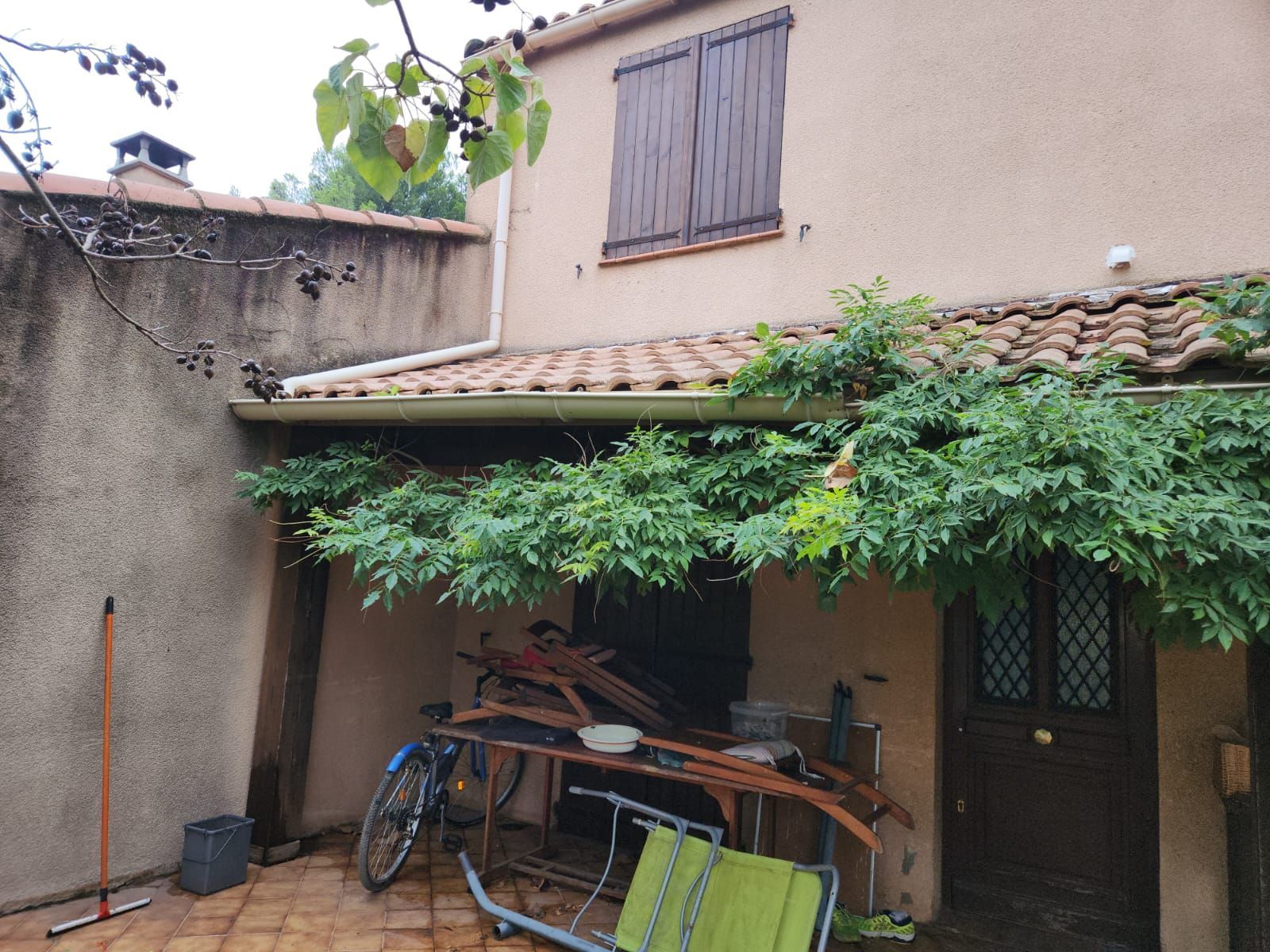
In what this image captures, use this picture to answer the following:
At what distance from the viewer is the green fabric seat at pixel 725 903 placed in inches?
150

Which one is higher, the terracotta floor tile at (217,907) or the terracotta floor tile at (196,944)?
the terracotta floor tile at (196,944)

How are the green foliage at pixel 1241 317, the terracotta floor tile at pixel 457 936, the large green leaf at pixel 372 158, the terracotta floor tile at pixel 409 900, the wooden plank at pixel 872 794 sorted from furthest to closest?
the terracotta floor tile at pixel 409 900
the wooden plank at pixel 872 794
the terracotta floor tile at pixel 457 936
the green foliage at pixel 1241 317
the large green leaf at pixel 372 158

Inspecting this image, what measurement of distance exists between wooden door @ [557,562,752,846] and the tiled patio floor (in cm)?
93

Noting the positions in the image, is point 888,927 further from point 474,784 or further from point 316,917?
point 474,784

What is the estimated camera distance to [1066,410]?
298 cm

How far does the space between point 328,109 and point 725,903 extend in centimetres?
376

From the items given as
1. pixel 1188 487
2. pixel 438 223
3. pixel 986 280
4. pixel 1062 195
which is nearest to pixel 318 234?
pixel 438 223

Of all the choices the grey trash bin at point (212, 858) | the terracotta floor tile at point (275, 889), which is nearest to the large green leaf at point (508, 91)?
the grey trash bin at point (212, 858)

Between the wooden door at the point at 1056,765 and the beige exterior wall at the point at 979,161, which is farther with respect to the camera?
the beige exterior wall at the point at 979,161

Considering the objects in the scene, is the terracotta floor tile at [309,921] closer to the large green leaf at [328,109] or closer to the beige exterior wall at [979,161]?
the large green leaf at [328,109]

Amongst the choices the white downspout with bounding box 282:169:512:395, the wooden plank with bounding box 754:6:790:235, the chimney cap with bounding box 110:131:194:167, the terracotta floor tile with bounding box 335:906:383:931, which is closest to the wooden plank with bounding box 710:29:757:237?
the wooden plank with bounding box 754:6:790:235

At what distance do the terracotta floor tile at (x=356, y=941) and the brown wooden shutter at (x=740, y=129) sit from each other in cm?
502

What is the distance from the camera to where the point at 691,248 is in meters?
6.20

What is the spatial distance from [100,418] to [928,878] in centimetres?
561
